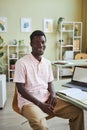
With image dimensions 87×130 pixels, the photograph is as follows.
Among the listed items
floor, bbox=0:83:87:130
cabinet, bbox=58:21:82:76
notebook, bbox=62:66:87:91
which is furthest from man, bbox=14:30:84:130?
cabinet, bbox=58:21:82:76

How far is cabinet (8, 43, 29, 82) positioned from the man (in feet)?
12.2

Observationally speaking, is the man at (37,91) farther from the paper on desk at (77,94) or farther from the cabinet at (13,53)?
Result: the cabinet at (13,53)

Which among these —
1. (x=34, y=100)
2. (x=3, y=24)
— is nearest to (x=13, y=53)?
(x=3, y=24)

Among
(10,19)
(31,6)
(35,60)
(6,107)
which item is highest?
(31,6)

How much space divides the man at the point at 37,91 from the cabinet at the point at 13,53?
3.71 meters

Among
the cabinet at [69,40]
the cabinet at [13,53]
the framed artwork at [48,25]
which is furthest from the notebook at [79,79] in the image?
the framed artwork at [48,25]

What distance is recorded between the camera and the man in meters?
1.99

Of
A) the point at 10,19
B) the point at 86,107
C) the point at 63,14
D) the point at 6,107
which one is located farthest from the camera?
the point at 63,14

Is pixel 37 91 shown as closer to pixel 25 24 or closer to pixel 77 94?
pixel 77 94

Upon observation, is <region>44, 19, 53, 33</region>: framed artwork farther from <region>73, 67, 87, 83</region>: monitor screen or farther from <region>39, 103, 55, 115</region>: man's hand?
<region>39, 103, 55, 115</region>: man's hand

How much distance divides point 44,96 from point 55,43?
168 inches

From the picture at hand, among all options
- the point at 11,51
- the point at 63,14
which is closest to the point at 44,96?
the point at 11,51

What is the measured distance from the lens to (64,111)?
2092 millimetres

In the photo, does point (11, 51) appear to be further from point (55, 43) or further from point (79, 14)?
point (79, 14)
